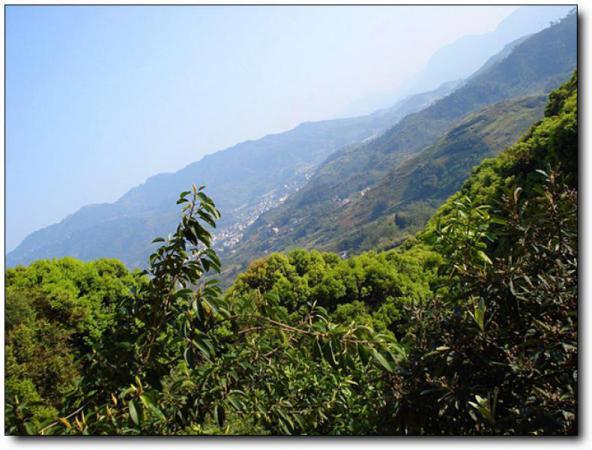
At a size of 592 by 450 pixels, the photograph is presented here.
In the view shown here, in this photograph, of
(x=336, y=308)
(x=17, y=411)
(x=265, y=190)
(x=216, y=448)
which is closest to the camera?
(x=17, y=411)

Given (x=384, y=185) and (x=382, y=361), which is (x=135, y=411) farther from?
(x=384, y=185)

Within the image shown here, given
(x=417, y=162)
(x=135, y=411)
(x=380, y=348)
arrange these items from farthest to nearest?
1. (x=417, y=162)
2. (x=380, y=348)
3. (x=135, y=411)

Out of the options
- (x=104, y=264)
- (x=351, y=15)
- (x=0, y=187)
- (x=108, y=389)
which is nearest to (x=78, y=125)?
(x=0, y=187)

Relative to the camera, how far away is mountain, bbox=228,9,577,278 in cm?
6366

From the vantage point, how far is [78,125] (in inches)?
126

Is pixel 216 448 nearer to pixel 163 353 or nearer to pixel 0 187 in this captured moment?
pixel 163 353

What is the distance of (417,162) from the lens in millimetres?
78938

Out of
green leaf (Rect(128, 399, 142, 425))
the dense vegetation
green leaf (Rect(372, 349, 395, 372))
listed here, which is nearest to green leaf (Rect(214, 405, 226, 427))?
the dense vegetation

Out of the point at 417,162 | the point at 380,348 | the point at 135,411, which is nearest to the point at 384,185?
the point at 417,162

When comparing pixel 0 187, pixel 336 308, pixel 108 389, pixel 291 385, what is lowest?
pixel 336 308

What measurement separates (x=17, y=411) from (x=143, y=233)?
162645mm

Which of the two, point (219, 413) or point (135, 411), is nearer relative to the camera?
point (135, 411)

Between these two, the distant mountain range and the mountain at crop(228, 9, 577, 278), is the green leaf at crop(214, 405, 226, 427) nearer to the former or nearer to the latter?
the distant mountain range

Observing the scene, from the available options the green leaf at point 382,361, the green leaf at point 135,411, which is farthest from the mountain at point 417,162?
the green leaf at point 135,411
